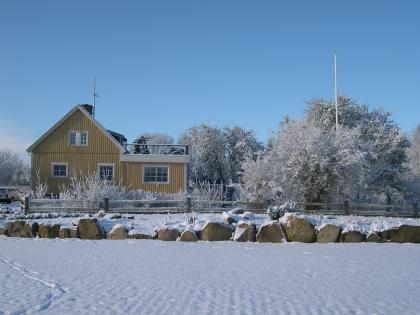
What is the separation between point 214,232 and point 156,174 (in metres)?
15.3

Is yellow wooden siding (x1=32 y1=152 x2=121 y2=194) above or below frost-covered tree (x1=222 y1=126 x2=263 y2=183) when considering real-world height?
below

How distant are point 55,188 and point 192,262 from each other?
21.3 meters

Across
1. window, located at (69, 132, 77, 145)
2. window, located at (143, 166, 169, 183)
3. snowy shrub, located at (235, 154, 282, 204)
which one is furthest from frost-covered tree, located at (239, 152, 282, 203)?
window, located at (69, 132, 77, 145)

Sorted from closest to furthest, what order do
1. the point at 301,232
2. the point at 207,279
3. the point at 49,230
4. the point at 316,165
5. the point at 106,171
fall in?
the point at 207,279
the point at 301,232
the point at 49,230
the point at 316,165
the point at 106,171

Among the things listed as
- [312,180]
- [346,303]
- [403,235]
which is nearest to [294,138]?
[312,180]

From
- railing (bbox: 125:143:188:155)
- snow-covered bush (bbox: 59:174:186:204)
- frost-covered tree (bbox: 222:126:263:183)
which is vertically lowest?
snow-covered bush (bbox: 59:174:186:204)

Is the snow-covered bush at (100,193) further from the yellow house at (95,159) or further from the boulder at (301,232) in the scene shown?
the boulder at (301,232)

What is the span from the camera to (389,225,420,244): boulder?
1533 centimetres

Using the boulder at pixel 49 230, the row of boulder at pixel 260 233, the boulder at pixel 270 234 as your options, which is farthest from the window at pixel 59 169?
the boulder at pixel 270 234

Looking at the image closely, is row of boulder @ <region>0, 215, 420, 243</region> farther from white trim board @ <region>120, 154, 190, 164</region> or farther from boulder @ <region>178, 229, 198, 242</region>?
white trim board @ <region>120, 154, 190, 164</region>

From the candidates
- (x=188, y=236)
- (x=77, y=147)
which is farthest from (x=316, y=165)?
(x=77, y=147)

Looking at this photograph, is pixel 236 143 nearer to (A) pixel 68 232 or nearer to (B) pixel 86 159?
(B) pixel 86 159

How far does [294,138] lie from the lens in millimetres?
25062

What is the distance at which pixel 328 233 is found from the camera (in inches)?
590
